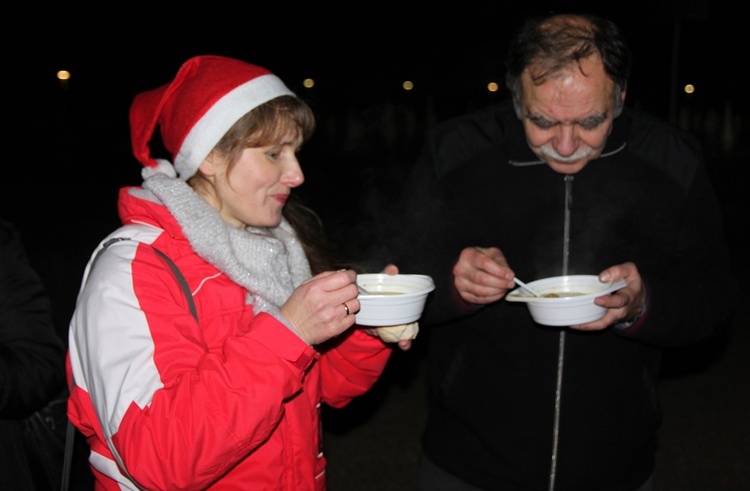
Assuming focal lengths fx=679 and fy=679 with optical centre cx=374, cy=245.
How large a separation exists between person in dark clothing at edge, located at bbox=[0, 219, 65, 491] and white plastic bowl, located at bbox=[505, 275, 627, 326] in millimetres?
1653

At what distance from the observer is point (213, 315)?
2.00 metres

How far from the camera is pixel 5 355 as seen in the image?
7.64ft

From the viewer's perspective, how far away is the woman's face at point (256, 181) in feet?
7.20

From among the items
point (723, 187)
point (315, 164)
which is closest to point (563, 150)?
point (723, 187)

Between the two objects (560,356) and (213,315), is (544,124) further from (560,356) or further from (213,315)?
(213,315)

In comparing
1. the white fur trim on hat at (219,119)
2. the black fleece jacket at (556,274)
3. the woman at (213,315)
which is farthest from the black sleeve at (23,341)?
the black fleece jacket at (556,274)

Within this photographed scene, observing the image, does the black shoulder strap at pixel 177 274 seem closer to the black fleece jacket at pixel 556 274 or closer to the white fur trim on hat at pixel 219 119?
the white fur trim on hat at pixel 219 119

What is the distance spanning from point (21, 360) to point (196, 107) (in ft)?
3.52

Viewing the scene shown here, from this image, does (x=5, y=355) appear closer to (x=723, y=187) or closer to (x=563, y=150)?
(x=563, y=150)

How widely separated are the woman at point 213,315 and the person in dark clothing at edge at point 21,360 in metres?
0.51

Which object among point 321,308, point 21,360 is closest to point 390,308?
point 321,308

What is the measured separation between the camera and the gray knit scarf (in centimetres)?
204

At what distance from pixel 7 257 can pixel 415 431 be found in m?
3.85

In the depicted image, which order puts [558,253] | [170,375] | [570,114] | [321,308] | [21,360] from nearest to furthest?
[170,375]
[321,308]
[21,360]
[570,114]
[558,253]
